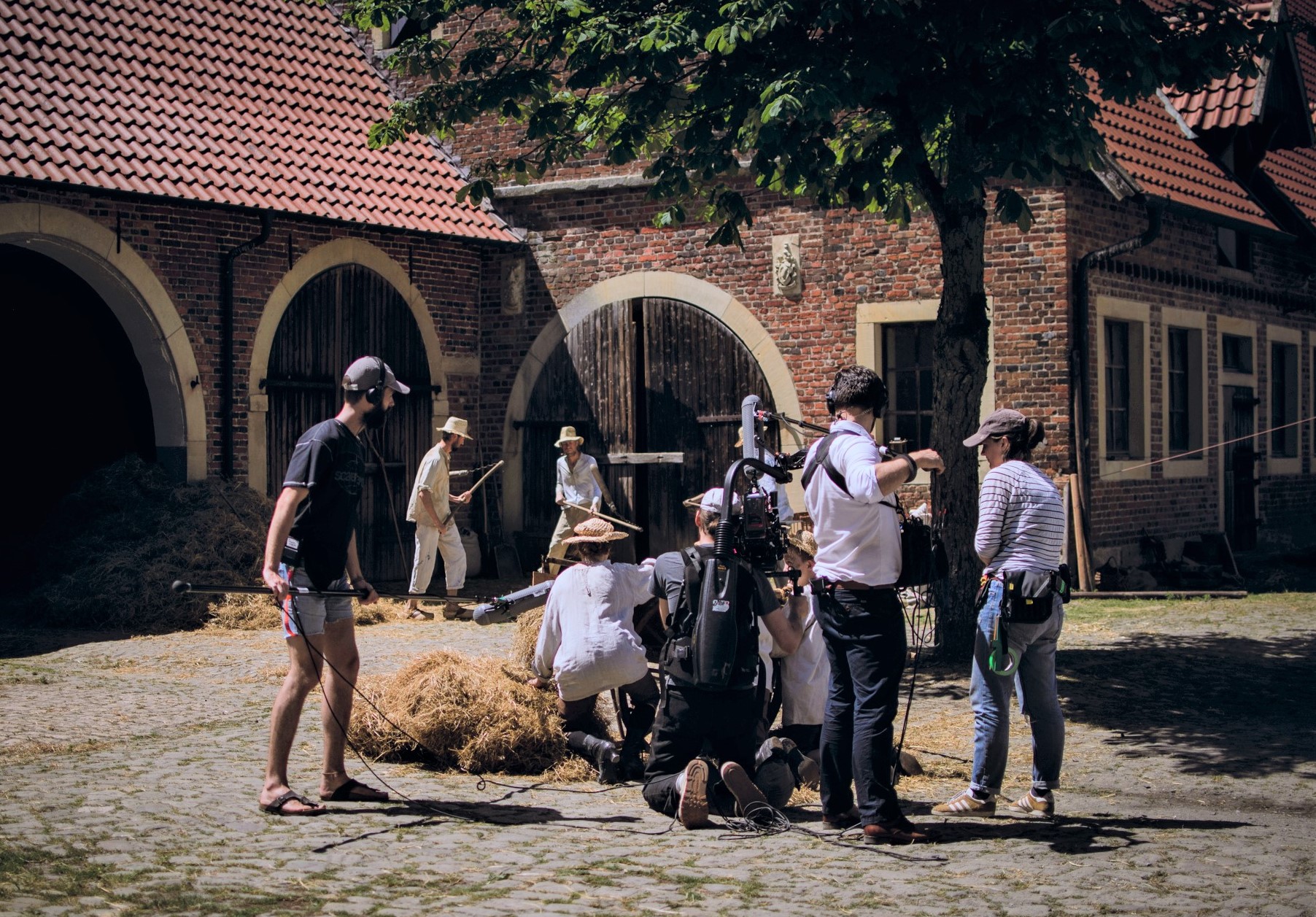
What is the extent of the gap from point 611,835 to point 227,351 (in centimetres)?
1053

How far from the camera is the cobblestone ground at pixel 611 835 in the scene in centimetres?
503

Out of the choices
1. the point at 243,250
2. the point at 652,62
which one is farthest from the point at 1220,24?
the point at 243,250

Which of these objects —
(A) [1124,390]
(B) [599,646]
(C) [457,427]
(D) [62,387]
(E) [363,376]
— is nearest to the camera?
(E) [363,376]

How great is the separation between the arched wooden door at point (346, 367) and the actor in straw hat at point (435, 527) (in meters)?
1.93

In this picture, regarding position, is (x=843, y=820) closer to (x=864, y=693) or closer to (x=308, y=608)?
(x=864, y=693)

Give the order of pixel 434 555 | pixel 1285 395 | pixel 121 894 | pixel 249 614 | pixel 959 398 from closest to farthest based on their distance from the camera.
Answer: pixel 121 894 < pixel 959 398 < pixel 249 614 < pixel 434 555 < pixel 1285 395

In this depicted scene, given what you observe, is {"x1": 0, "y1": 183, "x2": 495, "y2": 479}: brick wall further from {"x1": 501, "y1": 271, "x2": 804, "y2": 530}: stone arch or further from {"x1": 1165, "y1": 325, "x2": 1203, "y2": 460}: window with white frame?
{"x1": 1165, "y1": 325, "x2": 1203, "y2": 460}: window with white frame

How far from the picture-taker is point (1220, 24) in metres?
9.43

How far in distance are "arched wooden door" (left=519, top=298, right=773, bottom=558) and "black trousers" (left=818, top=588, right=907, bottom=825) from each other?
10842 mm

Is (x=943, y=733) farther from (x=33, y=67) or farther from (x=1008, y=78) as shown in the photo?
(x=33, y=67)

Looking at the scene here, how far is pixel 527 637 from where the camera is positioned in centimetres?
825

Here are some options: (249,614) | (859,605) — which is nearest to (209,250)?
(249,614)

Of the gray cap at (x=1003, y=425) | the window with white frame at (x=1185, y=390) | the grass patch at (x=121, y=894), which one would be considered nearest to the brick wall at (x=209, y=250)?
the window with white frame at (x=1185, y=390)

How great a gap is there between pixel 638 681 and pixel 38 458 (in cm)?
1150
